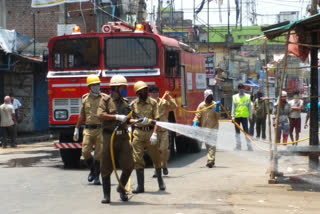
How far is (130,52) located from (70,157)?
2.86 metres

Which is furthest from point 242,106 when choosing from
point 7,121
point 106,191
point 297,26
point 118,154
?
point 106,191

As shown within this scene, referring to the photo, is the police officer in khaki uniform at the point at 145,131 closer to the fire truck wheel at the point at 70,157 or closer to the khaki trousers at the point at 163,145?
the khaki trousers at the point at 163,145

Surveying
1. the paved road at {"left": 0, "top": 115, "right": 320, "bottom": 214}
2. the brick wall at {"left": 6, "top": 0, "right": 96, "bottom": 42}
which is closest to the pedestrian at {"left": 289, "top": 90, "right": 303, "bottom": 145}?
the paved road at {"left": 0, "top": 115, "right": 320, "bottom": 214}

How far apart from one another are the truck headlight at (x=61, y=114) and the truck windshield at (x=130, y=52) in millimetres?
1424

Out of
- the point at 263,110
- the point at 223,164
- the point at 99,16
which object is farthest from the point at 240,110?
the point at 99,16

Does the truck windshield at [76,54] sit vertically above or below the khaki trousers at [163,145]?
above

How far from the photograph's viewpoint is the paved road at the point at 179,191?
7.92 metres

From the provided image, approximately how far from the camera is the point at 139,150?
934 centimetres

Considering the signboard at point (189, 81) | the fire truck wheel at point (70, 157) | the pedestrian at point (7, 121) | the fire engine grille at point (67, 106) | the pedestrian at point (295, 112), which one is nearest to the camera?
the fire engine grille at point (67, 106)

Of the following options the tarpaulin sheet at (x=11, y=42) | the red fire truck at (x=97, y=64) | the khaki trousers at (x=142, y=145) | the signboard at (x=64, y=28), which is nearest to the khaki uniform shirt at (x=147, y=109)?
the khaki trousers at (x=142, y=145)

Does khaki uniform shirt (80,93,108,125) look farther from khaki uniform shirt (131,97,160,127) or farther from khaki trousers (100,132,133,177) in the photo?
khaki trousers (100,132,133,177)

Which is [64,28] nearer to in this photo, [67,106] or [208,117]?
[67,106]

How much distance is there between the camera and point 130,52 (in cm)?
1290

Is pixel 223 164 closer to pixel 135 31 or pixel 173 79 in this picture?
pixel 173 79
